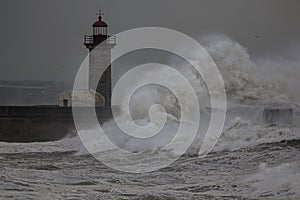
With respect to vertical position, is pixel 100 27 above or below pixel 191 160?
above

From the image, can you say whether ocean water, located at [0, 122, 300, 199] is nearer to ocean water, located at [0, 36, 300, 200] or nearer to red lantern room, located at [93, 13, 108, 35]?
ocean water, located at [0, 36, 300, 200]

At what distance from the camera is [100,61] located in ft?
67.2

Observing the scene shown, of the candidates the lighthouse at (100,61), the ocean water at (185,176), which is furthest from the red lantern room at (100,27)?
the ocean water at (185,176)

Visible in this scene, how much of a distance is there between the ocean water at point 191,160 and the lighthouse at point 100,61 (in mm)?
1120

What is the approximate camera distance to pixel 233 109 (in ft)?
55.3

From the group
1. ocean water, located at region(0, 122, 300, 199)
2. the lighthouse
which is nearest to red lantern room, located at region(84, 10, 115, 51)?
the lighthouse

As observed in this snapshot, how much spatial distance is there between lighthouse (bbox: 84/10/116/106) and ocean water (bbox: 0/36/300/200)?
1.12 metres

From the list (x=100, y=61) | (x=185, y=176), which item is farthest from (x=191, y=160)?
(x=100, y=61)

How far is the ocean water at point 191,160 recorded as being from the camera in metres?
9.85

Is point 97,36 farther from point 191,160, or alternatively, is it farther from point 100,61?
point 191,160

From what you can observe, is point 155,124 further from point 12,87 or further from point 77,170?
point 12,87

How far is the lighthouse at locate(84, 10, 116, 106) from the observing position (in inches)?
801

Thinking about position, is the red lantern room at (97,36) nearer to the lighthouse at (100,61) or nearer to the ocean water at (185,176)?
the lighthouse at (100,61)

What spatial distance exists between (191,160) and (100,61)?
8156mm
